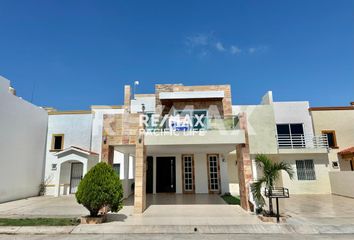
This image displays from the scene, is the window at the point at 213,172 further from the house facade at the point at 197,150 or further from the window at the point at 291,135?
the window at the point at 291,135

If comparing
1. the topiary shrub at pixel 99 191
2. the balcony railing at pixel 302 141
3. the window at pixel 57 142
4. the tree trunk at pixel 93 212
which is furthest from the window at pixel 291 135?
the window at pixel 57 142

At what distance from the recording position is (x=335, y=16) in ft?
33.6

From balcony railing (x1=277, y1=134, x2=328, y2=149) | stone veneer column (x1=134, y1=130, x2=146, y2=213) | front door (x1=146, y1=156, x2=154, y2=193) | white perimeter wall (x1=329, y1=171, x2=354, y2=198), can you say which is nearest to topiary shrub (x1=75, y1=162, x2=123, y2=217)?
stone veneer column (x1=134, y1=130, x2=146, y2=213)

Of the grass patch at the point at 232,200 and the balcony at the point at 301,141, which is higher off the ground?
the balcony at the point at 301,141

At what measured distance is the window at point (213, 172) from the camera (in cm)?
1475

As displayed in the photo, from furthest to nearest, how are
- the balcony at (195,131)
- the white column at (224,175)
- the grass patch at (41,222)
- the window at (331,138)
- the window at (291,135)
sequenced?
the window at (331,138), the window at (291,135), the white column at (224,175), the balcony at (195,131), the grass patch at (41,222)

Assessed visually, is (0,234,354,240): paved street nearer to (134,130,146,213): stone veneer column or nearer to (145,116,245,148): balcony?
(134,130,146,213): stone veneer column

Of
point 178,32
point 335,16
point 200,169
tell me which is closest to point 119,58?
point 178,32

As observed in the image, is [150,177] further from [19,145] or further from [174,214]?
[19,145]

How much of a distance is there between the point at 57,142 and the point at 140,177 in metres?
10.7

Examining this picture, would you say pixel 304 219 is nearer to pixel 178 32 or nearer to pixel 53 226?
pixel 53 226

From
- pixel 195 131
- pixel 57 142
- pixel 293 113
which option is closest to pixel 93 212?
pixel 195 131

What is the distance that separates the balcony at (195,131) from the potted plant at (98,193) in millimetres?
2494

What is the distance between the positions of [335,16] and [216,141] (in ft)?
26.8
